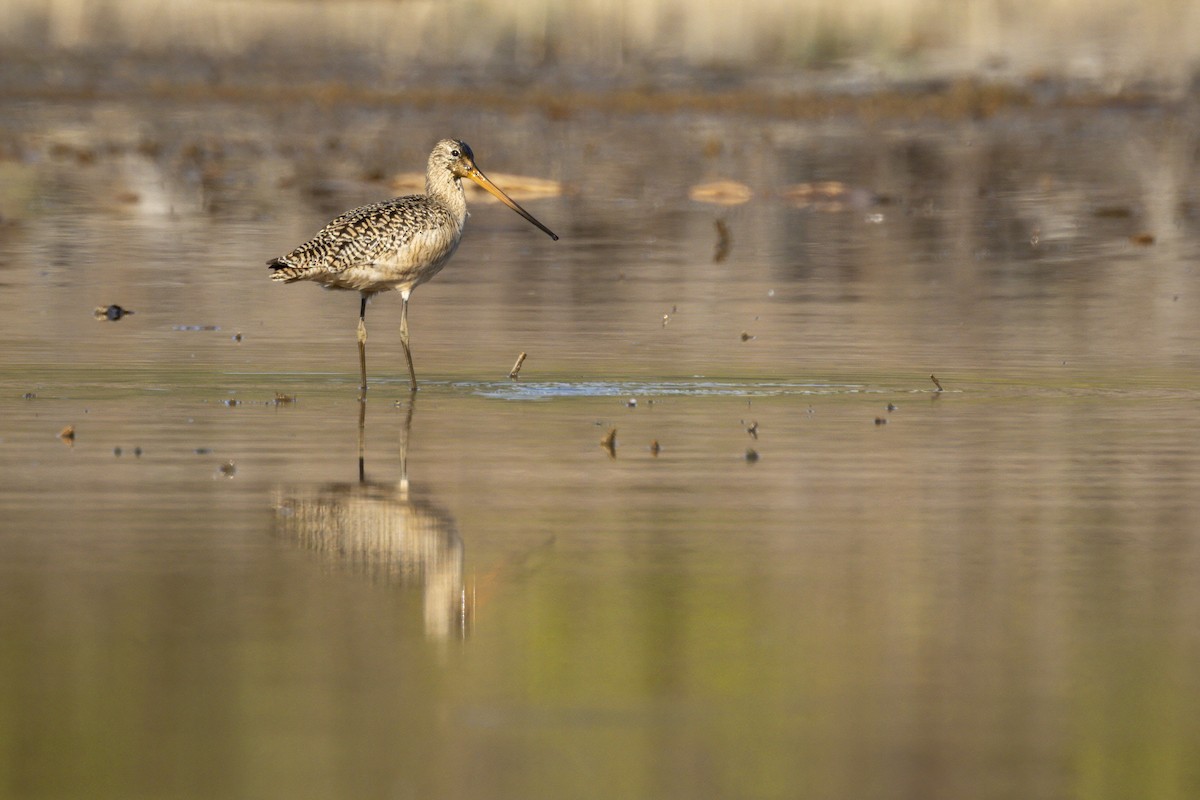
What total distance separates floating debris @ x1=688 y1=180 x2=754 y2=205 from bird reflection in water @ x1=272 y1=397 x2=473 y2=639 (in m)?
18.9

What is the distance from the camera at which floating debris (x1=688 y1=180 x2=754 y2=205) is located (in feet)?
97.0

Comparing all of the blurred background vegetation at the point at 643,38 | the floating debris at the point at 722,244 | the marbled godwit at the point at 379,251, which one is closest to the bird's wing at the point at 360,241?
the marbled godwit at the point at 379,251

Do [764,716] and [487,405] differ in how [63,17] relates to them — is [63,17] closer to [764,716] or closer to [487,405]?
[487,405]

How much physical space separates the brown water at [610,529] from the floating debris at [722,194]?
6.55 meters

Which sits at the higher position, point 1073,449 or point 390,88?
point 390,88

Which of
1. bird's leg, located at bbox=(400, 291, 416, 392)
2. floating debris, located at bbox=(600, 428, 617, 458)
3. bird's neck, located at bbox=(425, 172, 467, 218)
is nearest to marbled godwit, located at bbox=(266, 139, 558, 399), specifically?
bird's leg, located at bbox=(400, 291, 416, 392)

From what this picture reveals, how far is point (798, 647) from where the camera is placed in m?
7.71

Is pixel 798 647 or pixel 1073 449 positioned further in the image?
pixel 1073 449

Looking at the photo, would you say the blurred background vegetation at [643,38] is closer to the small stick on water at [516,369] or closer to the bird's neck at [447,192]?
the bird's neck at [447,192]

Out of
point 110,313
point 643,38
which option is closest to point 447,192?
point 110,313

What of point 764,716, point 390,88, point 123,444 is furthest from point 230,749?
point 390,88

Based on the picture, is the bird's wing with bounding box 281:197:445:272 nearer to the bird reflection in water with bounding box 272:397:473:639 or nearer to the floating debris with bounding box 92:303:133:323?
the floating debris with bounding box 92:303:133:323

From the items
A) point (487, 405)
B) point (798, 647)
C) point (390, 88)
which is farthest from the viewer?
point (390, 88)

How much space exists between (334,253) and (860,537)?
5.79 m
